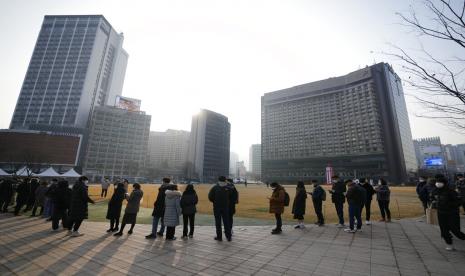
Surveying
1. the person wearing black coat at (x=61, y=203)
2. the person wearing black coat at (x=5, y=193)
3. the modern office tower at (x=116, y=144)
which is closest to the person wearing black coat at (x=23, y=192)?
the person wearing black coat at (x=5, y=193)

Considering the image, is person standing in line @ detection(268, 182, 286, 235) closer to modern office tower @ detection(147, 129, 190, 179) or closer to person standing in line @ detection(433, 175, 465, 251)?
person standing in line @ detection(433, 175, 465, 251)

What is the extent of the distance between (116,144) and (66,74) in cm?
4319

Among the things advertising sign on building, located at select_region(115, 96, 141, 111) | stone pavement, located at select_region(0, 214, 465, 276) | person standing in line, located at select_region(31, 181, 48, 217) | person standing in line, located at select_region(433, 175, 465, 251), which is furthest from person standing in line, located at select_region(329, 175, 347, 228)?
advertising sign on building, located at select_region(115, 96, 141, 111)

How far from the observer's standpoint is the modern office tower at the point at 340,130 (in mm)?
97000

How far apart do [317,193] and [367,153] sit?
107m

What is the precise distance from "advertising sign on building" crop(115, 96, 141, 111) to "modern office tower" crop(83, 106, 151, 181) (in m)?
6.75

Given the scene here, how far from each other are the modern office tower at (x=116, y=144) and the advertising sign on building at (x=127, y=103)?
22.1 feet

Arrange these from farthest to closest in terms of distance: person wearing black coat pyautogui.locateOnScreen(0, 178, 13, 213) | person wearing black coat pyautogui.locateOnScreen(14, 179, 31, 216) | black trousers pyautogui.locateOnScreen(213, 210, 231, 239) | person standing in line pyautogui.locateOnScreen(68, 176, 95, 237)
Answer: person wearing black coat pyautogui.locateOnScreen(0, 178, 13, 213) < person wearing black coat pyautogui.locateOnScreen(14, 179, 31, 216) < person standing in line pyautogui.locateOnScreen(68, 176, 95, 237) < black trousers pyautogui.locateOnScreen(213, 210, 231, 239)

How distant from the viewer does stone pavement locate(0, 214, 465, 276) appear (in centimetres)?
432

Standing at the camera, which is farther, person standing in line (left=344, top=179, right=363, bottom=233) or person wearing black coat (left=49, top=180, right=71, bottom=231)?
person wearing black coat (left=49, top=180, right=71, bottom=231)

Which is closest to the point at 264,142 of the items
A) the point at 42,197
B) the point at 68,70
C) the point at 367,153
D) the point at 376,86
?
the point at 367,153

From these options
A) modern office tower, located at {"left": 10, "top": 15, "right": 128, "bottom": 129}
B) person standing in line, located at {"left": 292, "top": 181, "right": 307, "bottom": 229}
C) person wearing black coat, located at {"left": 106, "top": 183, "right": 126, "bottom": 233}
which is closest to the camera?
person wearing black coat, located at {"left": 106, "top": 183, "right": 126, "bottom": 233}

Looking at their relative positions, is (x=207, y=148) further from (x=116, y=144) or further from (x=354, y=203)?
(x=354, y=203)

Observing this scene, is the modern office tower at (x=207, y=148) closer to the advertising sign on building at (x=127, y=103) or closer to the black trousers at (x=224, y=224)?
the advertising sign on building at (x=127, y=103)
